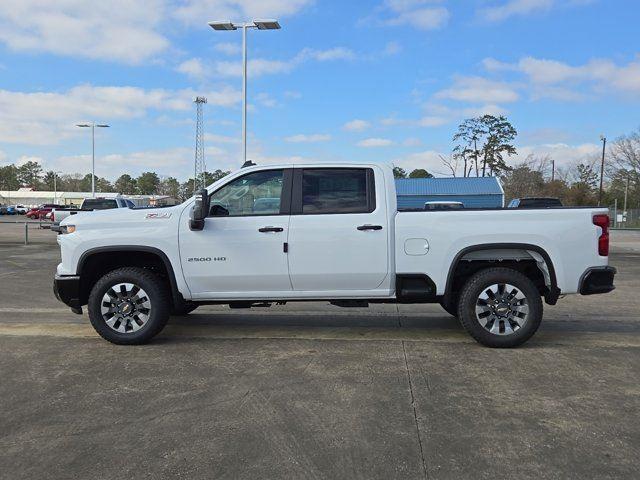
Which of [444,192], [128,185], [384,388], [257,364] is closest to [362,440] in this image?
[384,388]

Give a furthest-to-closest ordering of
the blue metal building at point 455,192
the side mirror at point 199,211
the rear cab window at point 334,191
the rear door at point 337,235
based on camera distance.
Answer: the blue metal building at point 455,192, the rear cab window at point 334,191, the rear door at point 337,235, the side mirror at point 199,211

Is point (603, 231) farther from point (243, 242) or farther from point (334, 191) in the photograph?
point (243, 242)

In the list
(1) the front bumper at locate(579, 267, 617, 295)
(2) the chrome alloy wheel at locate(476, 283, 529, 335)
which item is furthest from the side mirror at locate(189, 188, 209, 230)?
(1) the front bumper at locate(579, 267, 617, 295)

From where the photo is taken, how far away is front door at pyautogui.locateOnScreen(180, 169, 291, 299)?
18.6ft

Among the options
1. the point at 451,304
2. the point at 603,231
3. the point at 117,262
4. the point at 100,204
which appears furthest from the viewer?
the point at 100,204


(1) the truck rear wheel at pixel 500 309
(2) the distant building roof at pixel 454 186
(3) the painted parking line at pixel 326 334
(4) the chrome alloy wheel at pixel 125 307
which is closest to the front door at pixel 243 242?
(4) the chrome alloy wheel at pixel 125 307

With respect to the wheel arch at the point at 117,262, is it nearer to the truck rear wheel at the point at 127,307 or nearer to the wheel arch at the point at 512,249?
the truck rear wheel at the point at 127,307

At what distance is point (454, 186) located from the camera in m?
41.2

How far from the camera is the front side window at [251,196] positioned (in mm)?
5750

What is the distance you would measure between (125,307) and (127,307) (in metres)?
0.02

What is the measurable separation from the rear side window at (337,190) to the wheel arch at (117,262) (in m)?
1.62

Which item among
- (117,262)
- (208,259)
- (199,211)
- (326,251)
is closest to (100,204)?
(117,262)

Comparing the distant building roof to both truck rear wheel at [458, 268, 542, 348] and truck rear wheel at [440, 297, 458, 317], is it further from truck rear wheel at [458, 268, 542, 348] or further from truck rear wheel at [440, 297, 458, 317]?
truck rear wheel at [458, 268, 542, 348]

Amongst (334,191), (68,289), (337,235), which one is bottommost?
(68,289)
